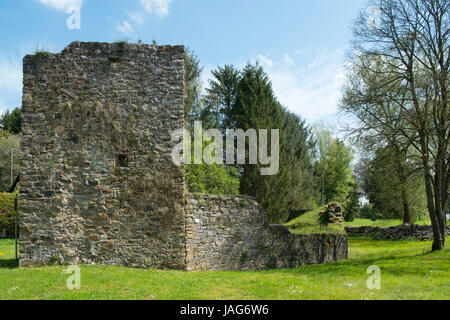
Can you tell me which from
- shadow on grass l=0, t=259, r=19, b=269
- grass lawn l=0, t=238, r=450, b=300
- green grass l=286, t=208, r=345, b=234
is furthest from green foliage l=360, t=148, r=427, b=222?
shadow on grass l=0, t=259, r=19, b=269

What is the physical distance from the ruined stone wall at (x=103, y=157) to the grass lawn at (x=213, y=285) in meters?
0.76

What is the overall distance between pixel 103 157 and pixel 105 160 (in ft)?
0.33

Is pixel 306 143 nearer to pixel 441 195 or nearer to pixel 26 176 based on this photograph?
pixel 441 195

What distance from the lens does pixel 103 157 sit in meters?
9.73

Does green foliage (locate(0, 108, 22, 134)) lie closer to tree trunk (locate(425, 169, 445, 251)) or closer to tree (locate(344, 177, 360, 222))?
tree (locate(344, 177, 360, 222))

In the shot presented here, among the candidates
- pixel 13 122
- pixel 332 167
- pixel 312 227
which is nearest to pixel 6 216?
pixel 312 227

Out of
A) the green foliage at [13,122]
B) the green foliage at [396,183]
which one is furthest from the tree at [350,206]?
the green foliage at [13,122]

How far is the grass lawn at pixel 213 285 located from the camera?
269 inches

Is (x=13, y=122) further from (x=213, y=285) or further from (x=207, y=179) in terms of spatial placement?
(x=213, y=285)

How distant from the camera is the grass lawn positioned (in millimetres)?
6840

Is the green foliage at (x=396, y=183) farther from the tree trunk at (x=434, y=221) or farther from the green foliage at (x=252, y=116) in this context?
the green foliage at (x=252, y=116)

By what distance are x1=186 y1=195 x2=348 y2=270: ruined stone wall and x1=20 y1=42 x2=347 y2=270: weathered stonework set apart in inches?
7.1
